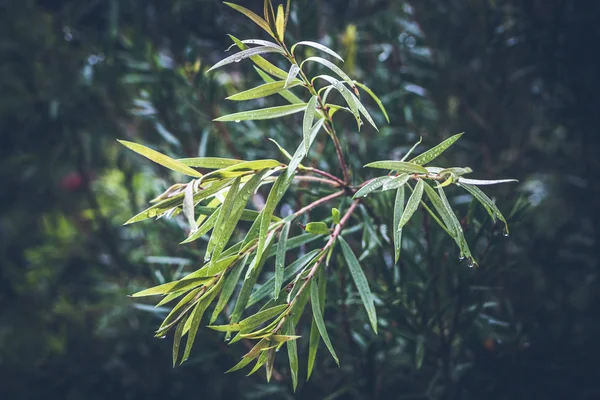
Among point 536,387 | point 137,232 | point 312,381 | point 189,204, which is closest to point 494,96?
point 536,387

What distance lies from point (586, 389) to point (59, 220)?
133 centimetres

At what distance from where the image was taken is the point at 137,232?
4.27 ft

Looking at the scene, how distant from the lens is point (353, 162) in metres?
0.77

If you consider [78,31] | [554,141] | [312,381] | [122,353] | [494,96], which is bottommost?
[122,353]

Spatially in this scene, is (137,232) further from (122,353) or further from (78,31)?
(78,31)

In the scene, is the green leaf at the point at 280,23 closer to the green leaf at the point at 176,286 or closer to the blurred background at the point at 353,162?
the green leaf at the point at 176,286

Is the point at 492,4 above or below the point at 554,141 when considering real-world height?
above

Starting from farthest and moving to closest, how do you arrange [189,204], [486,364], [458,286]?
[486,364], [458,286], [189,204]

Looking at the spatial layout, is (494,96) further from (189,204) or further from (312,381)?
(189,204)

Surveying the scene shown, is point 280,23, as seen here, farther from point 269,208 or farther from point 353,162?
point 353,162

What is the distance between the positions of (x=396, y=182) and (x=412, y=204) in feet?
0.10

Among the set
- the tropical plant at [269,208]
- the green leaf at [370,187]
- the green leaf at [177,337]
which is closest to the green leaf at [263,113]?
the tropical plant at [269,208]

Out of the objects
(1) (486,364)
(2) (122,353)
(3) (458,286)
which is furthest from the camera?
(2) (122,353)

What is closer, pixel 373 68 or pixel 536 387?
pixel 536 387
